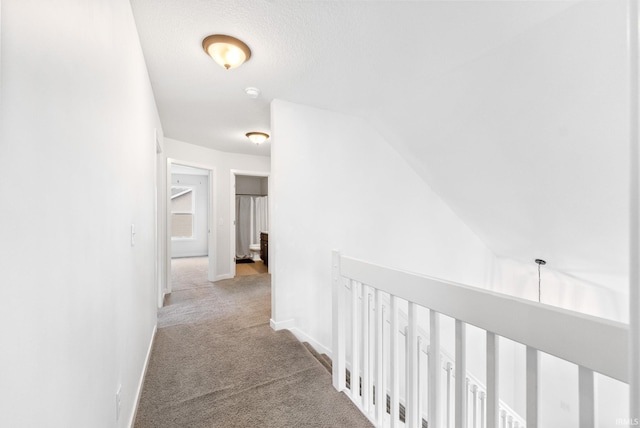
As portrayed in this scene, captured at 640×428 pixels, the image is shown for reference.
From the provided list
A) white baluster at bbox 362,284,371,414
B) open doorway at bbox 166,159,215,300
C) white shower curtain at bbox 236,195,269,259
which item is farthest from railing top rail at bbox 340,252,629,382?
open doorway at bbox 166,159,215,300

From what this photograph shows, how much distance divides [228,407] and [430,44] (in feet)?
8.56

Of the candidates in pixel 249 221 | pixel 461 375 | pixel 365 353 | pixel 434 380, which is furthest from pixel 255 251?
pixel 461 375

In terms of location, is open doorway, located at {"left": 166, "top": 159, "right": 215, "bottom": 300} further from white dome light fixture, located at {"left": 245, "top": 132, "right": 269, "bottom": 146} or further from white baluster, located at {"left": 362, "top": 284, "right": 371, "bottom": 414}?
white baluster, located at {"left": 362, "top": 284, "right": 371, "bottom": 414}

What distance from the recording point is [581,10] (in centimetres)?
138

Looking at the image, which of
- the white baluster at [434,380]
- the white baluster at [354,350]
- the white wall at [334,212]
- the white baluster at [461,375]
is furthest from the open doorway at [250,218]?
the white baluster at [461,375]

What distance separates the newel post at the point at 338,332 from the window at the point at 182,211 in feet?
21.4

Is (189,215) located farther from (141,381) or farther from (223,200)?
(141,381)

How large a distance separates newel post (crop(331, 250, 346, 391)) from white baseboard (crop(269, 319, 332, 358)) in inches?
34.8

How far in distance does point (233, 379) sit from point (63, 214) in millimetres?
1601

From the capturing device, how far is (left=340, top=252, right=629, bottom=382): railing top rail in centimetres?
64

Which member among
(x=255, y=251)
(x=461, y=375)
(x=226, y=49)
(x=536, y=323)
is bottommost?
(x=255, y=251)

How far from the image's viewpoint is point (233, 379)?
185cm

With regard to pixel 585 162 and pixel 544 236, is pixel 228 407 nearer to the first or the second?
pixel 585 162

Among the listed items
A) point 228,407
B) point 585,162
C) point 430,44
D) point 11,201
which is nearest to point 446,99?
point 430,44
